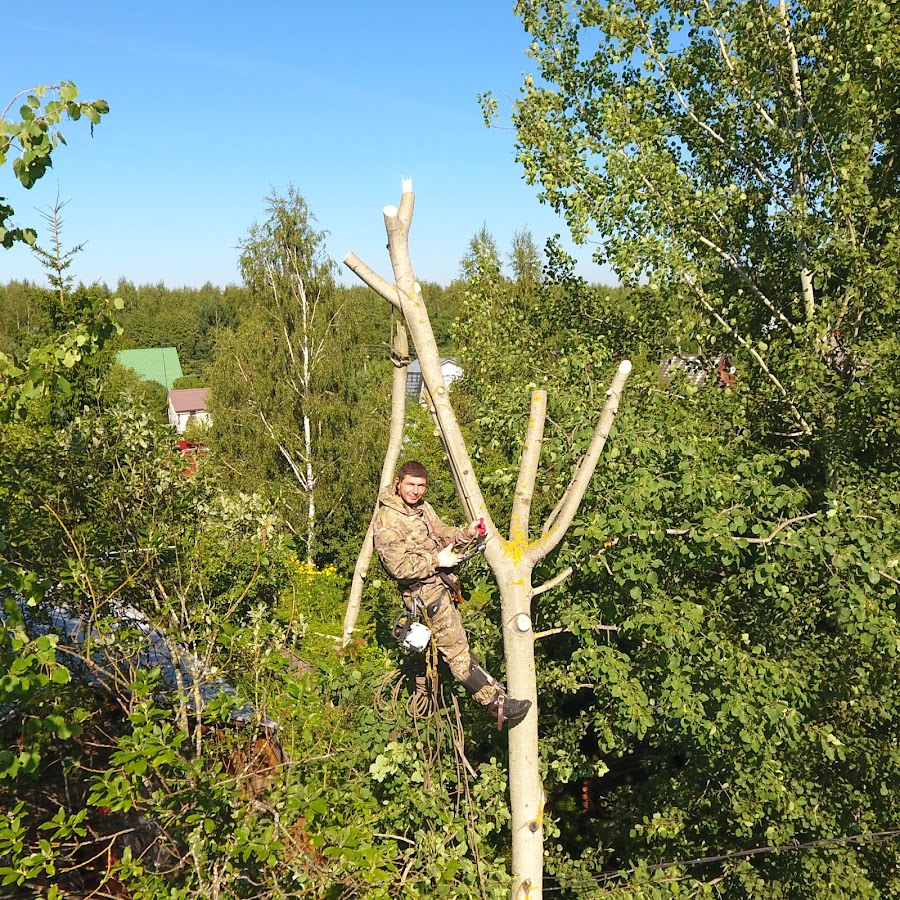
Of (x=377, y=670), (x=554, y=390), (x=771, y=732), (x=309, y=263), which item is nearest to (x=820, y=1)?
(x=554, y=390)

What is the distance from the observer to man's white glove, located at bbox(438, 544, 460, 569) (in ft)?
14.5

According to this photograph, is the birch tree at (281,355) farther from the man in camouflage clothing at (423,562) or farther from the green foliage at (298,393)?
the man in camouflage clothing at (423,562)

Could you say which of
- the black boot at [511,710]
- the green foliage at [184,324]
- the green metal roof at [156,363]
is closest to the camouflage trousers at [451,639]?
the black boot at [511,710]

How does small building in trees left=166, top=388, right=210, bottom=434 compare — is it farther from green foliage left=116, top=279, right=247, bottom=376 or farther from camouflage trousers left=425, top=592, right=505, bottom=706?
camouflage trousers left=425, top=592, right=505, bottom=706

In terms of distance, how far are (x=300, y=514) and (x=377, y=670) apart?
1595 centimetres

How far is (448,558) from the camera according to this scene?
4434mm

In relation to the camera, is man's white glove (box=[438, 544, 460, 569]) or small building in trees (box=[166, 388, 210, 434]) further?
small building in trees (box=[166, 388, 210, 434])

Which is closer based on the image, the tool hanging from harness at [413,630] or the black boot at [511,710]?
the black boot at [511,710]

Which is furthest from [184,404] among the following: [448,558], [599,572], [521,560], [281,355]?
[521,560]

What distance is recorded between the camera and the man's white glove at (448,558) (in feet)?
14.5

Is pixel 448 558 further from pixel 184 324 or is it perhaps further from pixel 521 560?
pixel 184 324

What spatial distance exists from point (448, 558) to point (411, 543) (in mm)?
456

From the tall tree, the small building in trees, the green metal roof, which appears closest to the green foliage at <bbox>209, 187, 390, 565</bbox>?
the tall tree

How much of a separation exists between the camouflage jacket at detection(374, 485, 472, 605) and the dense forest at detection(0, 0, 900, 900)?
77 cm
